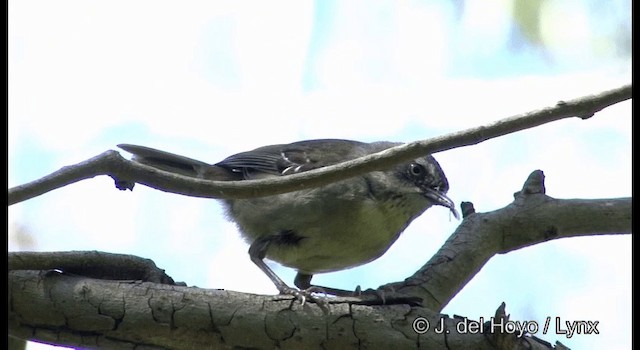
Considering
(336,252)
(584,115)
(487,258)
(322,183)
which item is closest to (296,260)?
(336,252)

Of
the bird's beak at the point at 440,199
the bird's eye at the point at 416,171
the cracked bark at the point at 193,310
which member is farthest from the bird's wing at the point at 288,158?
the cracked bark at the point at 193,310

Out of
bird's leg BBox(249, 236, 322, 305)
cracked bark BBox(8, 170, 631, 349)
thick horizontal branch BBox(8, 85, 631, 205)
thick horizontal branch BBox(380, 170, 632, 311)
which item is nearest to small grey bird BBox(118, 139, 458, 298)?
bird's leg BBox(249, 236, 322, 305)

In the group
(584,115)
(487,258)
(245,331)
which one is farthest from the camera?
(487,258)

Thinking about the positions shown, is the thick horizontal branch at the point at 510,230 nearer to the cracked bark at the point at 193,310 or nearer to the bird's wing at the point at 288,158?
the cracked bark at the point at 193,310

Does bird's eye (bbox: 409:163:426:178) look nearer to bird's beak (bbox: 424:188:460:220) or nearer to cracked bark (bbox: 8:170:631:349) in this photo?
bird's beak (bbox: 424:188:460:220)

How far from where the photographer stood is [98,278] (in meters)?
3.74

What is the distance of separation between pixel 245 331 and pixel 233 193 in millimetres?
606

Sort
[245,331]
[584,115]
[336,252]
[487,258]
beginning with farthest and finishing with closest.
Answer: [336,252] → [487,258] → [245,331] → [584,115]

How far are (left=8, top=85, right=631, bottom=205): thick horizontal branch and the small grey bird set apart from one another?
151cm

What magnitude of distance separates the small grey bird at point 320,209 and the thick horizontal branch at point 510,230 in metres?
0.45

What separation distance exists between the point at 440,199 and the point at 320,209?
29.6 inches

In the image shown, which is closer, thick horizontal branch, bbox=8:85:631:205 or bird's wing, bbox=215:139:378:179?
thick horizontal branch, bbox=8:85:631:205

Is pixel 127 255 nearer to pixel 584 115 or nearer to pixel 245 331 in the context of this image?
pixel 245 331

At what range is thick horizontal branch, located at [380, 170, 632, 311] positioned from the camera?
13.4 feet
